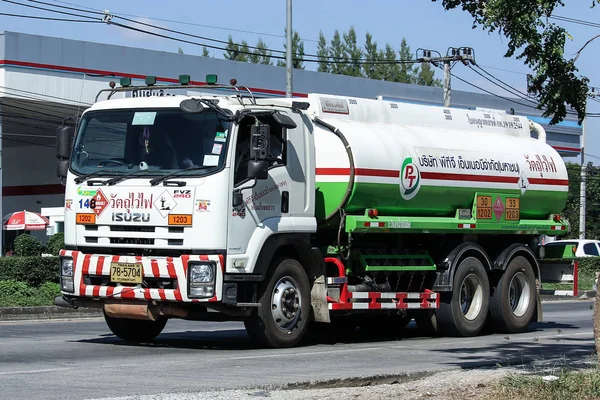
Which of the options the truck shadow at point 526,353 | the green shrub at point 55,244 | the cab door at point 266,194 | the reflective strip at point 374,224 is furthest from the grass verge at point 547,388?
the green shrub at point 55,244

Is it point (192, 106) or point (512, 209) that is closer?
point (192, 106)

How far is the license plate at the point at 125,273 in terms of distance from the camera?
12.6 m

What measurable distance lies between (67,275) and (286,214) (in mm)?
2801

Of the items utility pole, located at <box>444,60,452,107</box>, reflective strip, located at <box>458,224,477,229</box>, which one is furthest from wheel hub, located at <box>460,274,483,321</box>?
utility pole, located at <box>444,60,452,107</box>

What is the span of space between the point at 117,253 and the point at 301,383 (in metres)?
4.04

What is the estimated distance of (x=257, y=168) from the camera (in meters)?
12.6

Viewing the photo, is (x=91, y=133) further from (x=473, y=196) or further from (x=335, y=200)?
(x=473, y=196)

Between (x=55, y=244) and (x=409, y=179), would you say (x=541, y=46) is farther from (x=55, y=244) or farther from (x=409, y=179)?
(x=55, y=244)

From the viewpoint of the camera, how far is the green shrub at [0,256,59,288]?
2316cm

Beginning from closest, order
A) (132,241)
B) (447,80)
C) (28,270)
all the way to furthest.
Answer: (132,241) < (28,270) < (447,80)

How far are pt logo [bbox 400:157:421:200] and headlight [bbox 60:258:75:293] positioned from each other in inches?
188

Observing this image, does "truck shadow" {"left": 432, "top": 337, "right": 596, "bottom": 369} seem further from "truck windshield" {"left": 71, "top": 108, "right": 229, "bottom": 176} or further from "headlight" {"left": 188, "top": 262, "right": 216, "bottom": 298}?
"truck windshield" {"left": 71, "top": 108, "right": 229, "bottom": 176}

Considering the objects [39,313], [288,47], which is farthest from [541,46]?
[288,47]

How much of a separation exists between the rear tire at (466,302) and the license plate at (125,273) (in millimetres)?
5368
